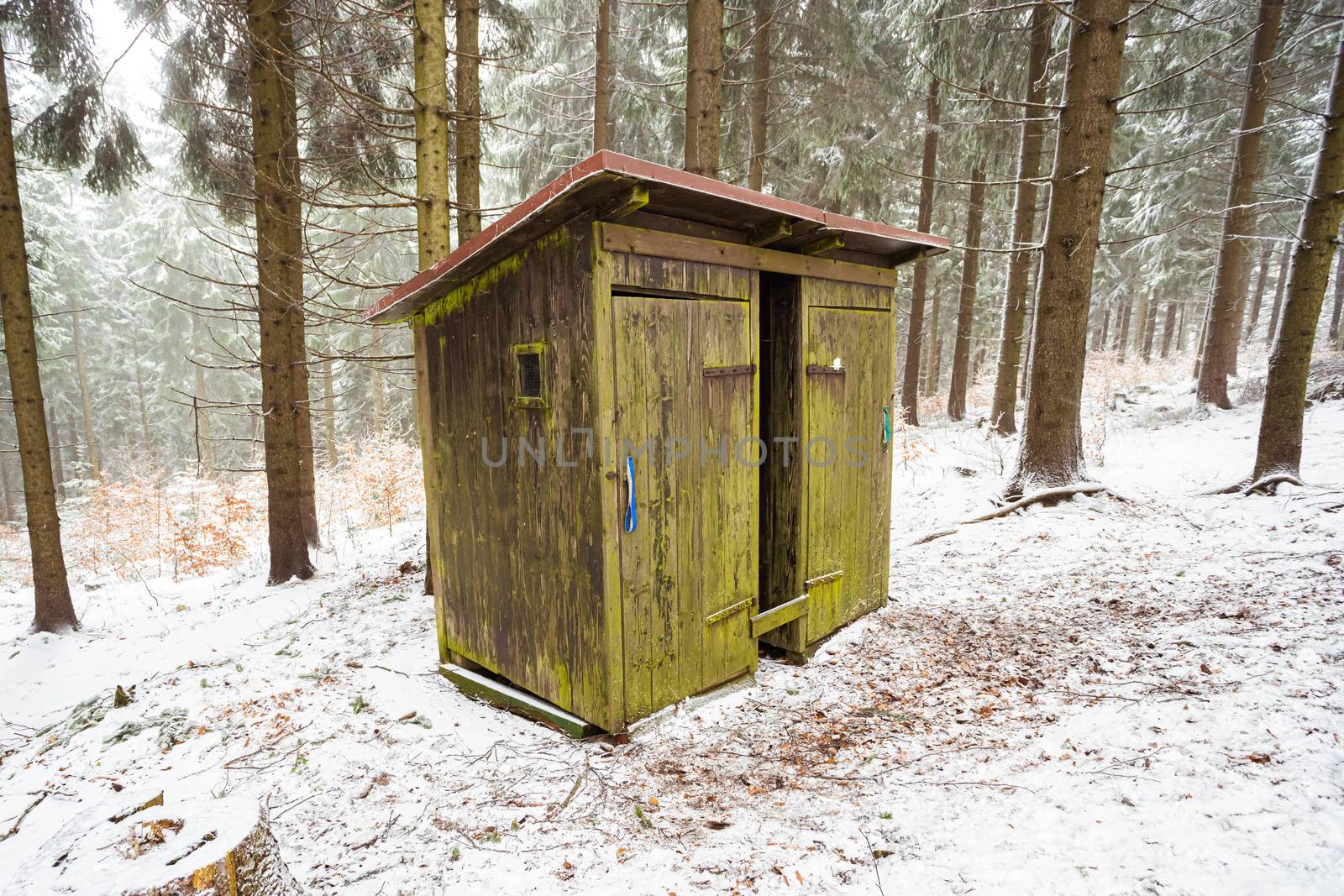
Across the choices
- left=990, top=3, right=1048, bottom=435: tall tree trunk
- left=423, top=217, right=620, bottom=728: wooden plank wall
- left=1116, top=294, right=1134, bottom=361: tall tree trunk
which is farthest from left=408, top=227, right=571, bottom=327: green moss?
left=1116, top=294, right=1134, bottom=361: tall tree trunk

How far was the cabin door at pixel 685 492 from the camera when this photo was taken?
314cm

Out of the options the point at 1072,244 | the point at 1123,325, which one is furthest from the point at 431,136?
the point at 1123,325

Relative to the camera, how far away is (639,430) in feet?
10.4

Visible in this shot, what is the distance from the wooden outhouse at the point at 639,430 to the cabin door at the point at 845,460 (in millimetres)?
23

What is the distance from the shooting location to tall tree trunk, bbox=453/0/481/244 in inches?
219

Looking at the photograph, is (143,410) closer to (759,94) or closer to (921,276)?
(759,94)

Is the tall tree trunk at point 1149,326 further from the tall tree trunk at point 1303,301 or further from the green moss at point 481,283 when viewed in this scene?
the green moss at point 481,283

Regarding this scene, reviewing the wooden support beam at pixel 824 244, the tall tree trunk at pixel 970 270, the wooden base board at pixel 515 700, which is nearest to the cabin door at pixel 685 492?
the wooden base board at pixel 515 700

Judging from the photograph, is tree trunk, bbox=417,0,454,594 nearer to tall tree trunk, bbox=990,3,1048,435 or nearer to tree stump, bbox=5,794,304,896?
tree stump, bbox=5,794,304,896

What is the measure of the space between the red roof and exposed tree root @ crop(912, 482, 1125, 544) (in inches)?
135

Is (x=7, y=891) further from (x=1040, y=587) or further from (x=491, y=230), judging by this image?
(x=1040, y=587)

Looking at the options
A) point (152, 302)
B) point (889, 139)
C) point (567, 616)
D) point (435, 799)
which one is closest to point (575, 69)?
point (889, 139)

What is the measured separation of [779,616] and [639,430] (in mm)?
1755

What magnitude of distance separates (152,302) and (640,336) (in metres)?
25.5
